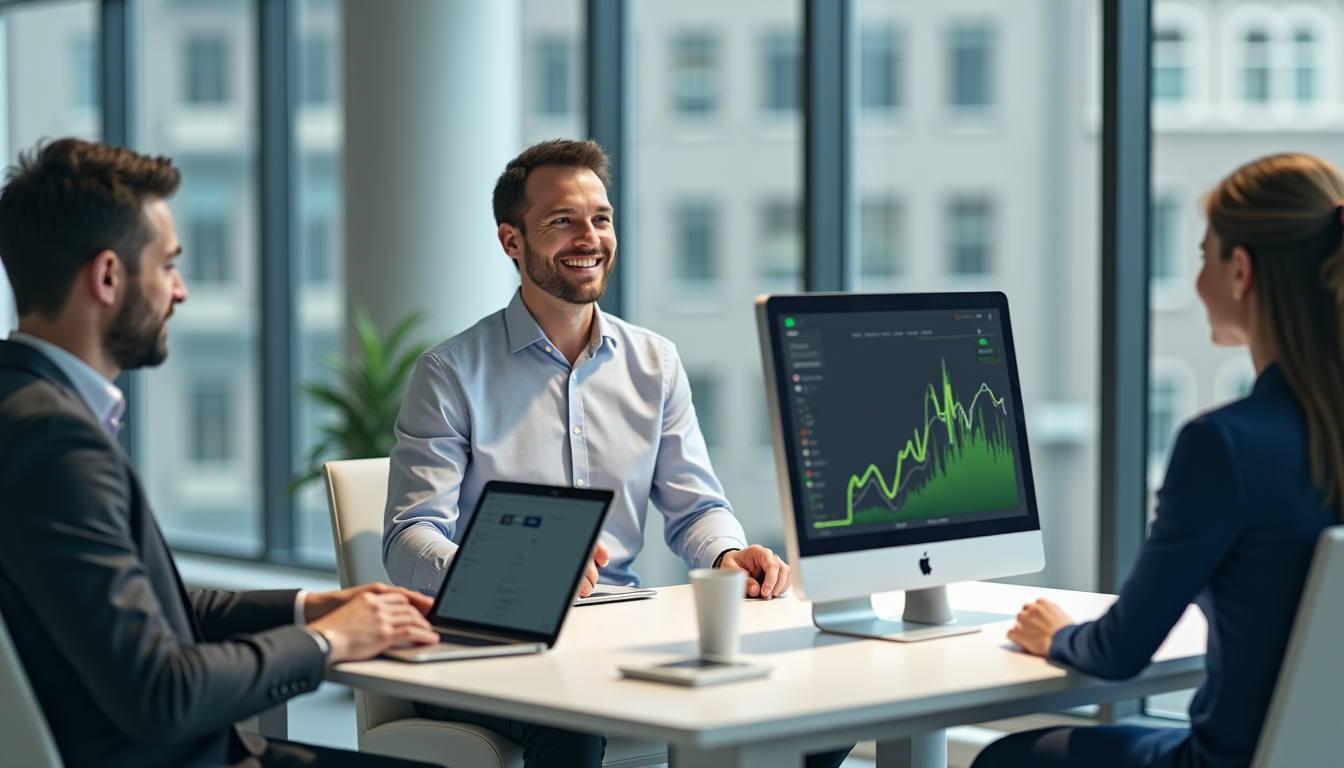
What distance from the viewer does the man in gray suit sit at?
154 centimetres

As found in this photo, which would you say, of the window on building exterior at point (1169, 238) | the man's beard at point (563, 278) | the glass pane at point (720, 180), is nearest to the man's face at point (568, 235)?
the man's beard at point (563, 278)

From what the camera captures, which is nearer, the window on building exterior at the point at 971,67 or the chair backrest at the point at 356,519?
the chair backrest at the point at 356,519

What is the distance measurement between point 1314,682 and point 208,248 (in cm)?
1093

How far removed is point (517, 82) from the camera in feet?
17.6

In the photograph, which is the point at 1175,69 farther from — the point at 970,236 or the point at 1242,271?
the point at 1242,271

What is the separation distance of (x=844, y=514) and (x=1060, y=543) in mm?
17646

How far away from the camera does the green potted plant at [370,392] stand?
4895mm

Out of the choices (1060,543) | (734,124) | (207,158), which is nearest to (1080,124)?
(734,124)

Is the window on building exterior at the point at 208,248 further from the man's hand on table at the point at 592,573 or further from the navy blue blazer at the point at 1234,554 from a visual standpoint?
the navy blue blazer at the point at 1234,554

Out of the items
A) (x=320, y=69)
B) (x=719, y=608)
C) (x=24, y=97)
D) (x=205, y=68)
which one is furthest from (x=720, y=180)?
(x=719, y=608)

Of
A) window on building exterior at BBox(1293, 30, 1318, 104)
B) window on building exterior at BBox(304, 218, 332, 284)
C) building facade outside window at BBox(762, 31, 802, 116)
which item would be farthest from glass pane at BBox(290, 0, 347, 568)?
building facade outside window at BBox(762, 31, 802, 116)

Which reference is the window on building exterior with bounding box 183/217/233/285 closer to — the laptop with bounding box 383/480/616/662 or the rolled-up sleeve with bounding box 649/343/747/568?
the rolled-up sleeve with bounding box 649/343/747/568

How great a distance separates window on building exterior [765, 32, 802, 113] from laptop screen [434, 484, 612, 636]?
19.2 metres

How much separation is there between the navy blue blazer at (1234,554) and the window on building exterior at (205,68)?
1139 centimetres
